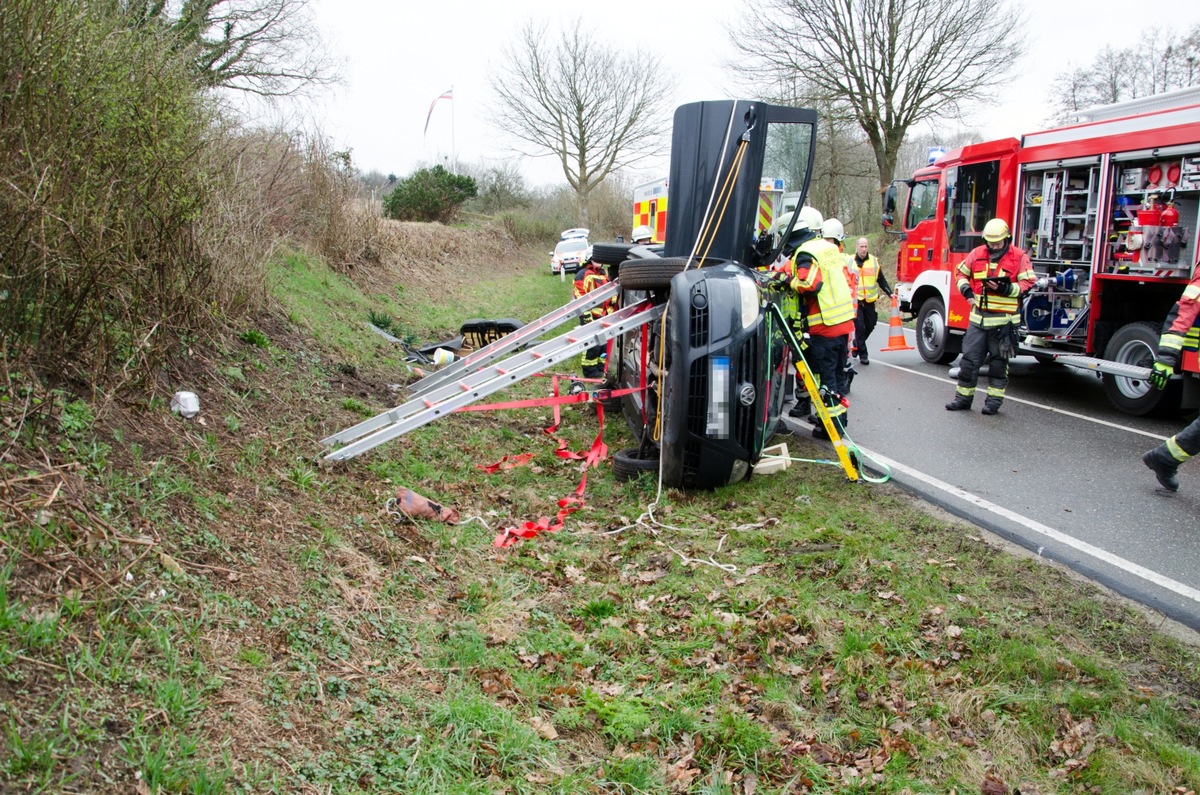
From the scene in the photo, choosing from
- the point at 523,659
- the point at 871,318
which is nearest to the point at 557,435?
the point at 523,659

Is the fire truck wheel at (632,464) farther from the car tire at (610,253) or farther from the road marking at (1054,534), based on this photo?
the car tire at (610,253)

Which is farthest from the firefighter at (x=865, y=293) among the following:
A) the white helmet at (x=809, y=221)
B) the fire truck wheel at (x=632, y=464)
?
the fire truck wheel at (x=632, y=464)

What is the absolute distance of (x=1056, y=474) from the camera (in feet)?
22.6

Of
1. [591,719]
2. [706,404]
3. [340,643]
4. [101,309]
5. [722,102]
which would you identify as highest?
[722,102]

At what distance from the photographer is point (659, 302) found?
6.73 m

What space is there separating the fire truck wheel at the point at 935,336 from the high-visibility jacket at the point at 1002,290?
3.21 metres

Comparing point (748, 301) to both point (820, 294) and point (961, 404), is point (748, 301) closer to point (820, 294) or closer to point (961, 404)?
point (820, 294)

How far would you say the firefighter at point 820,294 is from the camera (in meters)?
7.66

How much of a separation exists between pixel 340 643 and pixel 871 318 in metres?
10.2

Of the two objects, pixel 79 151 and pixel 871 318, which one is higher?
pixel 79 151

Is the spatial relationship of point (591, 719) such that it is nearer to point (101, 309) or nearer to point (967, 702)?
point (967, 702)

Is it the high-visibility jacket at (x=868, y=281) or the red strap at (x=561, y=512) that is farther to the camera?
the high-visibility jacket at (x=868, y=281)

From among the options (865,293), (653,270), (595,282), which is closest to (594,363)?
(595,282)

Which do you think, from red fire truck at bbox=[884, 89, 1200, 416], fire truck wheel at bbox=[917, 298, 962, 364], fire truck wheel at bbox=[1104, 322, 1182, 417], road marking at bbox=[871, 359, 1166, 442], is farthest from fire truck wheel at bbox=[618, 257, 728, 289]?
fire truck wheel at bbox=[917, 298, 962, 364]
